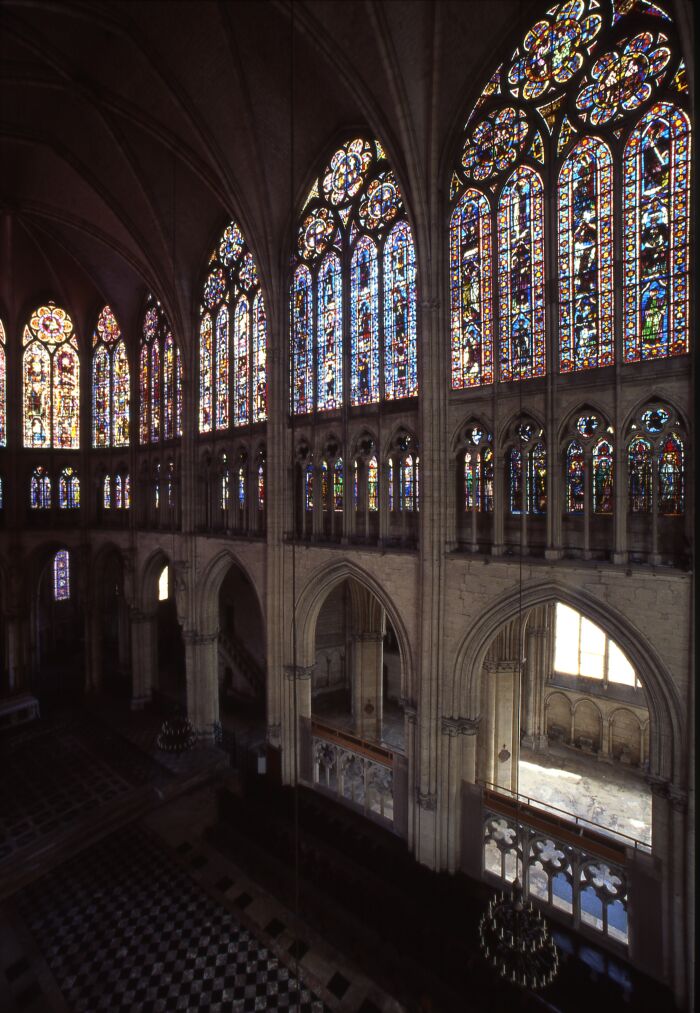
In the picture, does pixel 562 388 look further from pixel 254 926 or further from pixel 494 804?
pixel 254 926

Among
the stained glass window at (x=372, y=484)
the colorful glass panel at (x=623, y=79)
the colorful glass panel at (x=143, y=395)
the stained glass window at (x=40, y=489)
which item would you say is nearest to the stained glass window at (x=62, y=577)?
the stained glass window at (x=40, y=489)

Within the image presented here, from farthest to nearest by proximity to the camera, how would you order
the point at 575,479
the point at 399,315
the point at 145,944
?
the point at 399,315 < the point at 145,944 < the point at 575,479

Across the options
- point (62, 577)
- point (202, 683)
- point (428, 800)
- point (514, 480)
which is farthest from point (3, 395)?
point (428, 800)

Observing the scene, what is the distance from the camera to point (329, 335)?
13461mm

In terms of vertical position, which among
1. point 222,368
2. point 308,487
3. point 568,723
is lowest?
point 568,723

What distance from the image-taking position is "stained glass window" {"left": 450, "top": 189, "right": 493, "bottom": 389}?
10.6m

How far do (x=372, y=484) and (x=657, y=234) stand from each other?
274 inches

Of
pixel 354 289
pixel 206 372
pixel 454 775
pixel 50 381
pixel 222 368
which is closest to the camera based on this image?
pixel 454 775

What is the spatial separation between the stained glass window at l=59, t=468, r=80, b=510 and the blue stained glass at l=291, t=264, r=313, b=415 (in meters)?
12.9

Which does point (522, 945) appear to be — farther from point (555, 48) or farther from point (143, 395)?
point (143, 395)

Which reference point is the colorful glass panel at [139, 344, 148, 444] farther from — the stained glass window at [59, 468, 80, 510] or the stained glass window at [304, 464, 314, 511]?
the stained glass window at [304, 464, 314, 511]

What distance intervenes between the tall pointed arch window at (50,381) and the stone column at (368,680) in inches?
561

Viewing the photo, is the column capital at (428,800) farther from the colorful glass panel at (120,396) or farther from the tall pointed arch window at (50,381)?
the tall pointed arch window at (50,381)

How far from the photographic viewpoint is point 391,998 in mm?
8766
